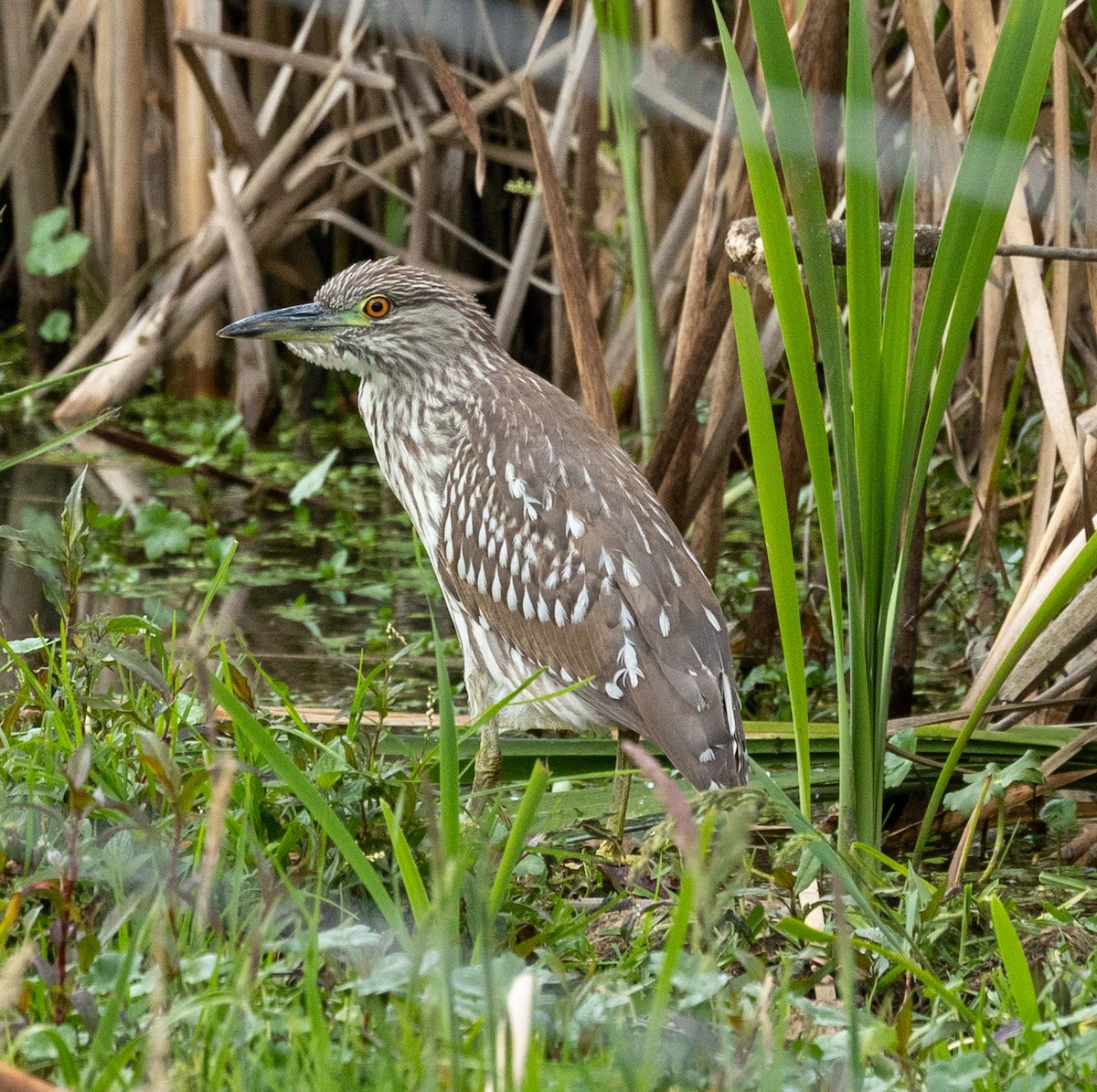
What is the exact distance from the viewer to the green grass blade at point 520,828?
2055 mm

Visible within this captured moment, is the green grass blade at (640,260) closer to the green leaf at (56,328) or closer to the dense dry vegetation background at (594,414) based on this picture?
the dense dry vegetation background at (594,414)

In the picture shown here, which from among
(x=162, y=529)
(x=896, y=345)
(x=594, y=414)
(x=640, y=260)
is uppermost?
(x=896, y=345)

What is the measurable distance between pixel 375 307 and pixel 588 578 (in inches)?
41.9

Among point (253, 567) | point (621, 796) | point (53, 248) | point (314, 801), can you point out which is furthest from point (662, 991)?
point (53, 248)

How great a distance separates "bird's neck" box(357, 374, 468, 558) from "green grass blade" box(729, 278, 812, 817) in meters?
1.19

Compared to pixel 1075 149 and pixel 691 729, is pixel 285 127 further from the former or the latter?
pixel 691 729

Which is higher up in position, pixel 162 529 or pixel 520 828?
pixel 520 828

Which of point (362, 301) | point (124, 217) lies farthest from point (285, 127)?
point (362, 301)

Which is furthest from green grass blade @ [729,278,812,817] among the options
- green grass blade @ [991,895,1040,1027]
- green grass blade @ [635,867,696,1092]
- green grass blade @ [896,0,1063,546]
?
green grass blade @ [635,867,696,1092]

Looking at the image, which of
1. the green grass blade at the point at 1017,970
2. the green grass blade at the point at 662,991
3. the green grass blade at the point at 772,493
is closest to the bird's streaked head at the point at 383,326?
the green grass blade at the point at 772,493

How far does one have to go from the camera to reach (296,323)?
155 inches

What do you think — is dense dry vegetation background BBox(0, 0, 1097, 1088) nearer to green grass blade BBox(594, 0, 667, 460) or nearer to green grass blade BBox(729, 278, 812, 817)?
green grass blade BBox(594, 0, 667, 460)

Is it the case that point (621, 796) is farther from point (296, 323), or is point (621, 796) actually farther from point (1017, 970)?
point (296, 323)

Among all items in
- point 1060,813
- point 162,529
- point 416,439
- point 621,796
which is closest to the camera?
point 621,796
